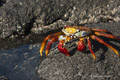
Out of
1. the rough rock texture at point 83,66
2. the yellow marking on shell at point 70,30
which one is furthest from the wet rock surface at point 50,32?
the yellow marking on shell at point 70,30

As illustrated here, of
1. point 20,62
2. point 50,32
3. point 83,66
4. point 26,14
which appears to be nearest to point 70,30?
point 83,66

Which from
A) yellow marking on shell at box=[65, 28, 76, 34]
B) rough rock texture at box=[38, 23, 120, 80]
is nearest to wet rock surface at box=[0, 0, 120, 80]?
rough rock texture at box=[38, 23, 120, 80]

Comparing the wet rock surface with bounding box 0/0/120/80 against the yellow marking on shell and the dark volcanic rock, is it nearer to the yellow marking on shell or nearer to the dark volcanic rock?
the dark volcanic rock

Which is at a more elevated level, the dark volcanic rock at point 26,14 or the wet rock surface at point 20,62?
the dark volcanic rock at point 26,14

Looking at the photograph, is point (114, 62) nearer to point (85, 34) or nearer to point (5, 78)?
point (85, 34)

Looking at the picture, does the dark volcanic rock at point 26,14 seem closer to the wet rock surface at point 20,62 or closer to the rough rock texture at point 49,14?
the rough rock texture at point 49,14

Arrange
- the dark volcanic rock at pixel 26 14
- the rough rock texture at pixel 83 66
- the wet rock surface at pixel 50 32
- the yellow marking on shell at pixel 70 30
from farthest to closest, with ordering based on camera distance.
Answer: the dark volcanic rock at pixel 26 14 < the yellow marking on shell at pixel 70 30 < the wet rock surface at pixel 50 32 < the rough rock texture at pixel 83 66

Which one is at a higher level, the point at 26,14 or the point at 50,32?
the point at 26,14

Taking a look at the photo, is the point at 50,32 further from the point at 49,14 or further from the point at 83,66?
the point at 83,66
